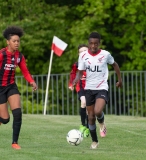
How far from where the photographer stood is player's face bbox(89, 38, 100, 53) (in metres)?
13.3

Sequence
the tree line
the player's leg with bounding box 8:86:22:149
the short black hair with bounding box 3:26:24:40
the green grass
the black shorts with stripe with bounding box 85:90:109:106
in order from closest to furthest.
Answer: the green grass, the player's leg with bounding box 8:86:22:149, the short black hair with bounding box 3:26:24:40, the black shorts with stripe with bounding box 85:90:109:106, the tree line

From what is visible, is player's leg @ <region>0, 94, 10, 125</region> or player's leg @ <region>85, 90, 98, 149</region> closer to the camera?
player's leg @ <region>0, 94, 10, 125</region>

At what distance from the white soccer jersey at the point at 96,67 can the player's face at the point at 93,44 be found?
0.10 m

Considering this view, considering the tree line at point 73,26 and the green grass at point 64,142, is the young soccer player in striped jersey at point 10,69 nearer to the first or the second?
the green grass at point 64,142

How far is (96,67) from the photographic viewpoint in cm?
1352

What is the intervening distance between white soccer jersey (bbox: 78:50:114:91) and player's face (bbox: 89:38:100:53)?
0.32ft

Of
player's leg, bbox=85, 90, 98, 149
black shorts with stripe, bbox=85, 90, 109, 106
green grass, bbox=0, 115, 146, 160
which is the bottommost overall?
green grass, bbox=0, 115, 146, 160

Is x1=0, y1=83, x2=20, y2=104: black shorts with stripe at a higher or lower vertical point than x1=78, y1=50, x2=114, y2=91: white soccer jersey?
lower

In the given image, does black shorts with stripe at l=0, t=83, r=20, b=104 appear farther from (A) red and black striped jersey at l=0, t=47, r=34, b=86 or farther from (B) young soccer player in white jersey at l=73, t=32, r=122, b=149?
(B) young soccer player in white jersey at l=73, t=32, r=122, b=149

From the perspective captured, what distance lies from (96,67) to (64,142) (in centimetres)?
202

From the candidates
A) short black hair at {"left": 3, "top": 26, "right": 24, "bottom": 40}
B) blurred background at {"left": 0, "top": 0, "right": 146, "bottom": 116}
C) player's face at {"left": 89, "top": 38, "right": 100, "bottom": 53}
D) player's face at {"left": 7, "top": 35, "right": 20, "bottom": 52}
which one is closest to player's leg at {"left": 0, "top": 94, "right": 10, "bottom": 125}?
player's face at {"left": 7, "top": 35, "right": 20, "bottom": 52}

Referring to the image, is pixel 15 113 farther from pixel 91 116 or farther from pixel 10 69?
pixel 91 116

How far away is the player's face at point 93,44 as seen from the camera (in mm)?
13281

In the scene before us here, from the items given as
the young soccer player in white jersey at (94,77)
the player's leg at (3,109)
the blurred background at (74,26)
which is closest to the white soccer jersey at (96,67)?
the young soccer player in white jersey at (94,77)
